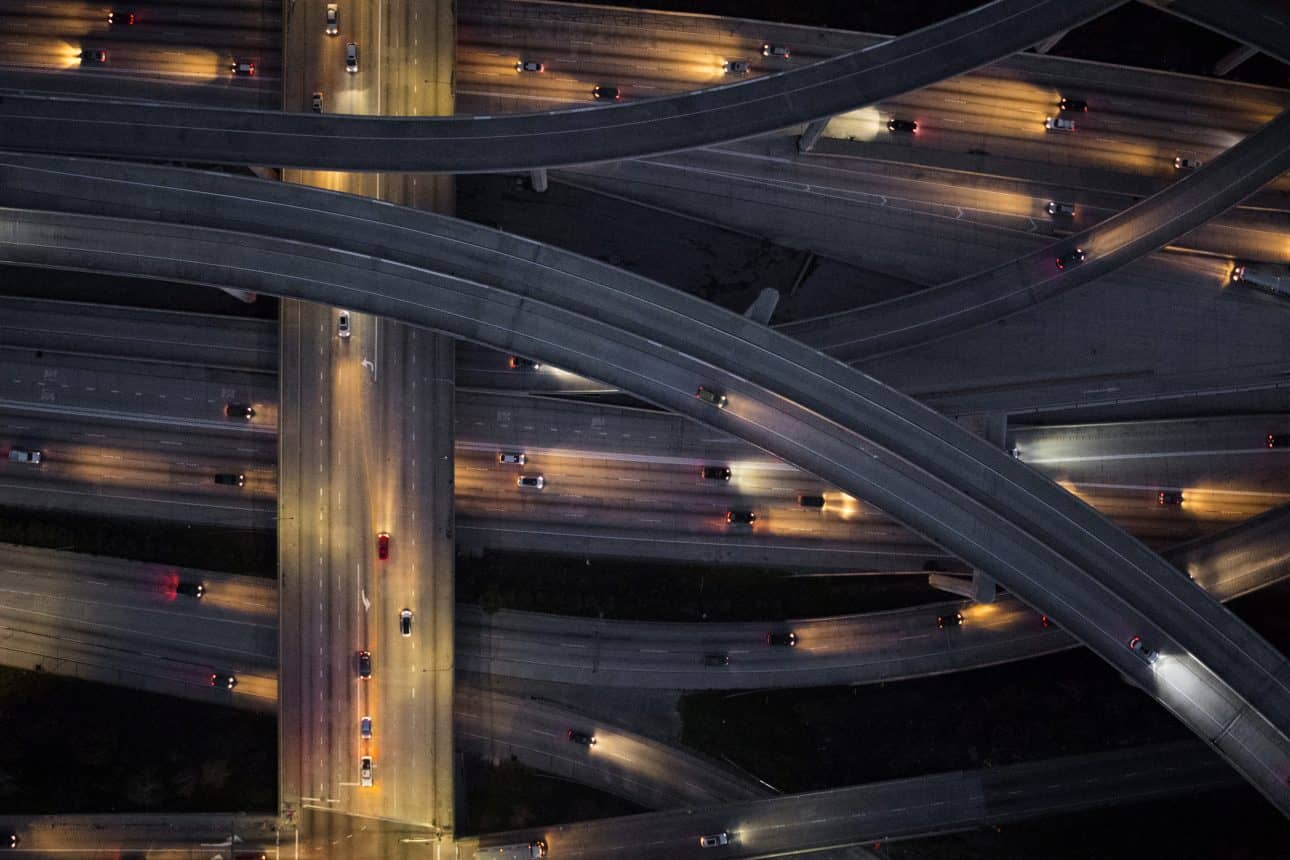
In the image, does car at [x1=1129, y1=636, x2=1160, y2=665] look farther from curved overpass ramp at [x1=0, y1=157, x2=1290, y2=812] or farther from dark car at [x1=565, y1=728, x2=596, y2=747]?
dark car at [x1=565, y1=728, x2=596, y2=747]

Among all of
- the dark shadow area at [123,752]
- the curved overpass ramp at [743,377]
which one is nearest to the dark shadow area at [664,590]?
the curved overpass ramp at [743,377]

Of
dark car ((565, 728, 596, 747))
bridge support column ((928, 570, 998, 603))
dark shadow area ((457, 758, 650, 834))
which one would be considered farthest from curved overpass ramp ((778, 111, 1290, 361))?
dark shadow area ((457, 758, 650, 834))

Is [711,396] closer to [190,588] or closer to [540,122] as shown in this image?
[540,122]

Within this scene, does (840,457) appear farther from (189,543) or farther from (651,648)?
(189,543)

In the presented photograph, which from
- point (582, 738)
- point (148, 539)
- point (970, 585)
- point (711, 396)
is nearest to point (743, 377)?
point (711, 396)

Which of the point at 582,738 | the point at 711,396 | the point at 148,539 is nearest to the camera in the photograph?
the point at 711,396

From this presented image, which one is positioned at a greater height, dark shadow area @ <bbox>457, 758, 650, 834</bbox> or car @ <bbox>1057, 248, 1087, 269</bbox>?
car @ <bbox>1057, 248, 1087, 269</bbox>

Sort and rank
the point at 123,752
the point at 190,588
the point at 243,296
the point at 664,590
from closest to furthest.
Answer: the point at 243,296
the point at 123,752
the point at 190,588
the point at 664,590
